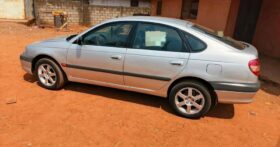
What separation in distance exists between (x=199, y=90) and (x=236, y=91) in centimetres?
58

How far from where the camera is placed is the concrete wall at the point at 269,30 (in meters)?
8.86

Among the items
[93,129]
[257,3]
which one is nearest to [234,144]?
[93,129]

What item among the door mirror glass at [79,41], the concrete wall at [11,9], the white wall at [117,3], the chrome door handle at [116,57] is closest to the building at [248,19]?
the chrome door handle at [116,57]

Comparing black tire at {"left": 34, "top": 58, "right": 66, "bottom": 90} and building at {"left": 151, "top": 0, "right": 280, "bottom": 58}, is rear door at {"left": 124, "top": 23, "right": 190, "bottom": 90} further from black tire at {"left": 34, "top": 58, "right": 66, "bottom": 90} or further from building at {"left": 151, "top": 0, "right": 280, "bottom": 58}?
building at {"left": 151, "top": 0, "right": 280, "bottom": 58}

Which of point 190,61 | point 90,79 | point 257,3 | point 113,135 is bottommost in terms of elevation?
point 113,135

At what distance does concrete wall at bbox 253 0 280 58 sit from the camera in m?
8.86

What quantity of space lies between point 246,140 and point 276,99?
2260 mm

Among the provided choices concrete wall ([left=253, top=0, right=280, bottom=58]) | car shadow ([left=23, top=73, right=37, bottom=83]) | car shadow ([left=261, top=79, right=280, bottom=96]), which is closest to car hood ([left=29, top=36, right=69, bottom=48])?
car shadow ([left=23, top=73, right=37, bottom=83])

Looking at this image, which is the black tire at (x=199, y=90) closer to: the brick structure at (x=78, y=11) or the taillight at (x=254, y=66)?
the taillight at (x=254, y=66)

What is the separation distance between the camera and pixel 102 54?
185 inches

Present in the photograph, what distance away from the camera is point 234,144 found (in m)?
3.81

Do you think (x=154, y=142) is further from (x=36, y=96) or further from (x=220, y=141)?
(x=36, y=96)

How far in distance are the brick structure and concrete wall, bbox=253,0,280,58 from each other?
10.4 m

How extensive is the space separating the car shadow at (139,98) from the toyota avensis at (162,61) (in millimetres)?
359
